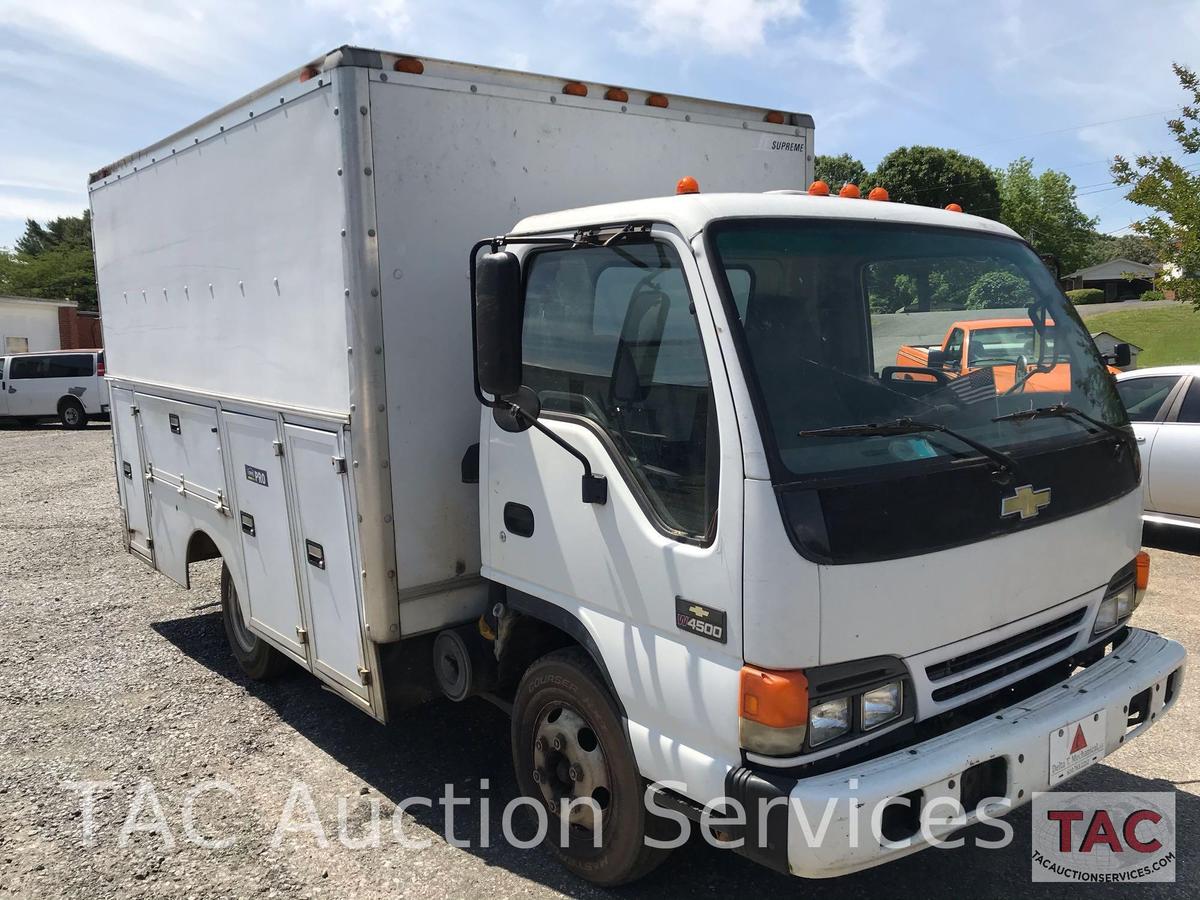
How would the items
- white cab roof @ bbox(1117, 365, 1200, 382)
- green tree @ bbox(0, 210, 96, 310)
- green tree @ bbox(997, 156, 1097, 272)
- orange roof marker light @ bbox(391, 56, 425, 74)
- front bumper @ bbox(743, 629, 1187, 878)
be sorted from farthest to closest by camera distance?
green tree @ bbox(997, 156, 1097, 272) → green tree @ bbox(0, 210, 96, 310) → white cab roof @ bbox(1117, 365, 1200, 382) → orange roof marker light @ bbox(391, 56, 425, 74) → front bumper @ bbox(743, 629, 1187, 878)

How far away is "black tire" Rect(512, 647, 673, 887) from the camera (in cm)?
303

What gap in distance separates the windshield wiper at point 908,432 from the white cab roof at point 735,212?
71cm

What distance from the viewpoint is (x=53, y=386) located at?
20734 millimetres

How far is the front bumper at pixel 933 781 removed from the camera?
243 cm

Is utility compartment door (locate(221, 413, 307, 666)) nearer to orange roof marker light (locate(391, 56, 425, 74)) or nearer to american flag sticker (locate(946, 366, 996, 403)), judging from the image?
orange roof marker light (locate(391, 56, 425, 74))

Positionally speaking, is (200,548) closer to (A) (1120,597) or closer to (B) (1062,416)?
(B) (1062,416)

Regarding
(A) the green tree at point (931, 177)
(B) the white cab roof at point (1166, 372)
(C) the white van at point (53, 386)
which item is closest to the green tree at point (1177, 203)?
(B) the white cab roof at point (1166, 372)

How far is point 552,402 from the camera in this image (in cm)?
329

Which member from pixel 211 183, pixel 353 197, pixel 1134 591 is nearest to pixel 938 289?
pixel 1134 591

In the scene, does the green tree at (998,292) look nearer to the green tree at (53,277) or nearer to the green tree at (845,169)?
the green tree at (845,169)

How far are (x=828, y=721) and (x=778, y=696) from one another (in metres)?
0.22

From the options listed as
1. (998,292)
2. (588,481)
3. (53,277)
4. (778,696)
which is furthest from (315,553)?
(53,277)

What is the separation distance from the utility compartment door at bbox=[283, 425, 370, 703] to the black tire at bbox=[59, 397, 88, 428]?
64.8 ft

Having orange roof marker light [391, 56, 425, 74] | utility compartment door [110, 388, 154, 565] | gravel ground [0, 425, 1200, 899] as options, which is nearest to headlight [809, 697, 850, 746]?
gravel ground [0, 425, 1200, 899]
